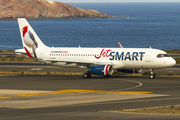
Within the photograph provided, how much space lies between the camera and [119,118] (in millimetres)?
20375

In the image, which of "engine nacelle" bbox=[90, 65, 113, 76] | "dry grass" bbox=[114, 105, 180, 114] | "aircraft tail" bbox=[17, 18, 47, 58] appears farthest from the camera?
"aircraft tail" bbox=[17, 18, 47, 58]

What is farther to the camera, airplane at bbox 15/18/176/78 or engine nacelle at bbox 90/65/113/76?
airplane at bbox 15/18/176/78

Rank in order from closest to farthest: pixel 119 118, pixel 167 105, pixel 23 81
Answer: pixel 119 118 < pixel 167 105 < pixel 23 81

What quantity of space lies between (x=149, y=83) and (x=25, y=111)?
20.7 meters

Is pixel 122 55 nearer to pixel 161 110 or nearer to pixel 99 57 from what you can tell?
pixel 99 57

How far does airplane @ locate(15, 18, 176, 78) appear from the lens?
44.6 meters

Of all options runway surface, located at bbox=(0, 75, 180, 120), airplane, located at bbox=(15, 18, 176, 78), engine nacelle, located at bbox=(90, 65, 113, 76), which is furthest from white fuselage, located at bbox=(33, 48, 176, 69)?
runway surface, located at bbox=(0, 75, 180, 120)

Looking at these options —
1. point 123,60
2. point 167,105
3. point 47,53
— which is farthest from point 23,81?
point 167,105

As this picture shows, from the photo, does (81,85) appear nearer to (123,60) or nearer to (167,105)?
(123,60)

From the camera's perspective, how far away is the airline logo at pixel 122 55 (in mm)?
44938

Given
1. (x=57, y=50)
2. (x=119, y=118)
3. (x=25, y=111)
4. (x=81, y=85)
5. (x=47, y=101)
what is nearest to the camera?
(x=119, y=118)

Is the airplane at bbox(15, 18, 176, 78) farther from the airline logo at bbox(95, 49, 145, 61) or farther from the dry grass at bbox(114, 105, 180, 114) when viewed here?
the dry grass at bbox(114, 105, 180, 114)

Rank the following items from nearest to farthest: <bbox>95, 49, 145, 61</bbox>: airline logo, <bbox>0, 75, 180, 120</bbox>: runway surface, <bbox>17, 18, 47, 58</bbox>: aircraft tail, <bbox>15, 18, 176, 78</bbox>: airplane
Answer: <bbox>0, 75, 180, 120</bbox>: runway surface
<bbox>15, 18, 176, 78</bbox>: airplane
<bbox>95, 49, 145, 61</bbox>: airline logo
<bbox>17, 18, 47, 58</bbox>: aircraft tail

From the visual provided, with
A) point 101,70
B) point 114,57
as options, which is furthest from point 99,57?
point 101,70
